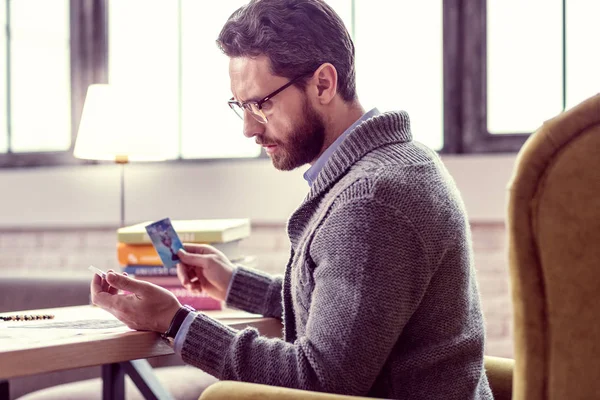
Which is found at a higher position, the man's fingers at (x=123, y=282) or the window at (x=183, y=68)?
the window at (x=183, y=68)

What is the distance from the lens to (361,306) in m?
1.07

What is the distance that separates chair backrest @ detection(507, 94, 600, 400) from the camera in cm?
81

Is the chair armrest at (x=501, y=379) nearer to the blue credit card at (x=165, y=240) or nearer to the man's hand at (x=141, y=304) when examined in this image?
the man's hand at (x=141, y=304)

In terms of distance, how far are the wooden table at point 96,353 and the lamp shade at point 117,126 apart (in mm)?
1008

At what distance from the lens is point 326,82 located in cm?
146

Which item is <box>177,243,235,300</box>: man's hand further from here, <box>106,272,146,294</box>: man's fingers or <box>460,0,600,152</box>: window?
<box>460,0,600,152</box>: window

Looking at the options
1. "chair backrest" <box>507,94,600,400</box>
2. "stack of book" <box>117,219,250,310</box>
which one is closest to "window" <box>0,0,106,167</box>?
"stack of book" <box>117,219,250,310</box>

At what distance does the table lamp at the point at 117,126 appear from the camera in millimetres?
2566

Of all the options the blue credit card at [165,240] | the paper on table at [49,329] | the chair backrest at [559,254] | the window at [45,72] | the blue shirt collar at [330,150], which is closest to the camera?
the chair backrest at [559,254]

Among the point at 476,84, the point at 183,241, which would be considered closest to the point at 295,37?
the point at 183,241

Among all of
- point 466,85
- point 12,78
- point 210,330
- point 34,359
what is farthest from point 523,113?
point 12,78

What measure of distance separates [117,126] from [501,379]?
1677mm

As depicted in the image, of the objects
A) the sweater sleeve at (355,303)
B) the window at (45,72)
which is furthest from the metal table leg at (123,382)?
the window at (45,72)

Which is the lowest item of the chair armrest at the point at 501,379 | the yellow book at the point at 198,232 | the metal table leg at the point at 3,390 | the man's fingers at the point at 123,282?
the metal table leg at the point at 3,390
